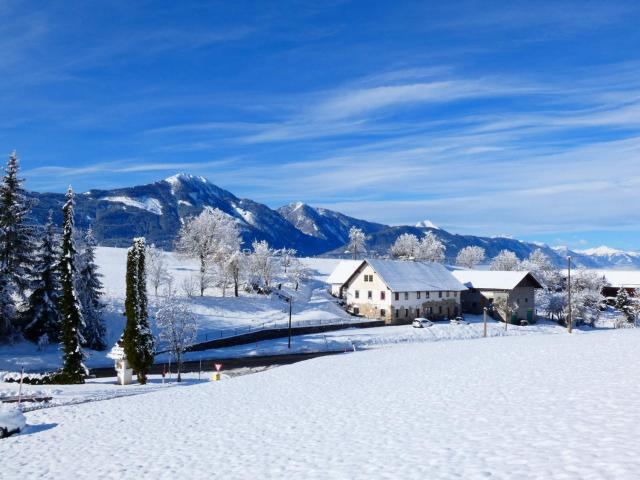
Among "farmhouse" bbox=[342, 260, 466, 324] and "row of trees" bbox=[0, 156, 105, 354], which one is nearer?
"row of trees" bbox=[0, 156, 105, 354]

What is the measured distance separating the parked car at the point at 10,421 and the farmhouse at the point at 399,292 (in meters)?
66.3

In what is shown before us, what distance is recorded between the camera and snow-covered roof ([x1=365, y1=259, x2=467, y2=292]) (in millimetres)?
88688

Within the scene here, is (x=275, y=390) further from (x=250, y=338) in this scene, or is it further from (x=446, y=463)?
(x=250, y=338)

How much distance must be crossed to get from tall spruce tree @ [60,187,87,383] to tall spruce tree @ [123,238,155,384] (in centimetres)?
400

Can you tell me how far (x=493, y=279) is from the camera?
3942 inches

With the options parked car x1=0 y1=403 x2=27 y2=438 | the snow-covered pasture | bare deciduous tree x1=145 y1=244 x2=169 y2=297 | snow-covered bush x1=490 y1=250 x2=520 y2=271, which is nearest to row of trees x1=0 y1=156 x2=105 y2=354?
the snow-covered pasture

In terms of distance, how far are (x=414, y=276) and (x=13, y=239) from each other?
202 ft

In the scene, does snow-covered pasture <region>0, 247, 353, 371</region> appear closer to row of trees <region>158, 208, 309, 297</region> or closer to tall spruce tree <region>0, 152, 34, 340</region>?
row of trees <region>158, 208, 309, 297</region>

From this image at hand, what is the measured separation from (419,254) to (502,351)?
118 meters

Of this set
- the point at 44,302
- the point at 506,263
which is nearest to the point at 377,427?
the point at 44,302

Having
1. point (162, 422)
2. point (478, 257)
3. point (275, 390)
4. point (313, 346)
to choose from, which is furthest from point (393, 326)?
point (478, 257)

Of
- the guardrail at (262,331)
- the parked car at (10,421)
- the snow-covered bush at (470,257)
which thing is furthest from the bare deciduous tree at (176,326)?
the snow-covered bush at (470,257)

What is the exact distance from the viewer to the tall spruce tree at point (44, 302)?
55.8m

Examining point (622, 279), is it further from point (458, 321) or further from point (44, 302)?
point (44, 302)
